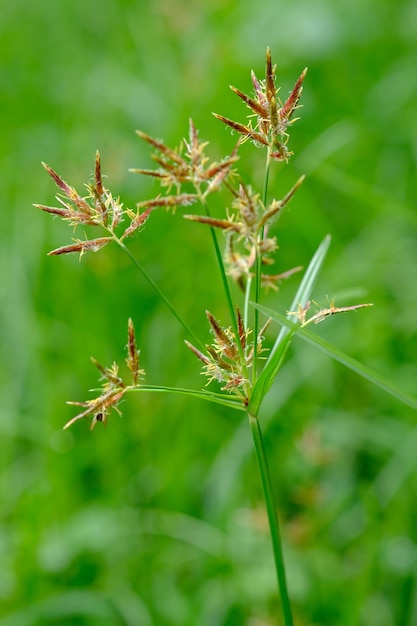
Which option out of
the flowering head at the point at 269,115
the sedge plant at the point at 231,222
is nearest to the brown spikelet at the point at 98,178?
the sedge plant at the point at 231,222

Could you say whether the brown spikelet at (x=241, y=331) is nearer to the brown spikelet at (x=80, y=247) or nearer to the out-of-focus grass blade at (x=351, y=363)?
the out-of-focus grass blade at (x=351, y=363)

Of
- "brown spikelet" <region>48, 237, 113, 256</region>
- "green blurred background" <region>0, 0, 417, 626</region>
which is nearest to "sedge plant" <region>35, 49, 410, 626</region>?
"brown spikelet" <region>48, 237, 113, 256</region>

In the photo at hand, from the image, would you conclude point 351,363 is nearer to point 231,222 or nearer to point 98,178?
point 231,222

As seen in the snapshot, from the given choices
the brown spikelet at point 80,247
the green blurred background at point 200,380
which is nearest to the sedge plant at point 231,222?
the brown spikelet at point 80,247

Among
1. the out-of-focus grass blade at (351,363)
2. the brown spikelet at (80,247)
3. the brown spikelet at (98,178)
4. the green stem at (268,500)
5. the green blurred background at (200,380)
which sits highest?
the green blurred background at (200,380)

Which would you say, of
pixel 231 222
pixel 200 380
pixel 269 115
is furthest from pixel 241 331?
pixel 200 380

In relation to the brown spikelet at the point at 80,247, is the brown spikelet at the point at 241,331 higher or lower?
lower

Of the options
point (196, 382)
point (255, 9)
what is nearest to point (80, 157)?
point (255, 9)

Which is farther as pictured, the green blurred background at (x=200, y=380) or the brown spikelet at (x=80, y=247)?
the green blurred background at (x=200, y=380)
